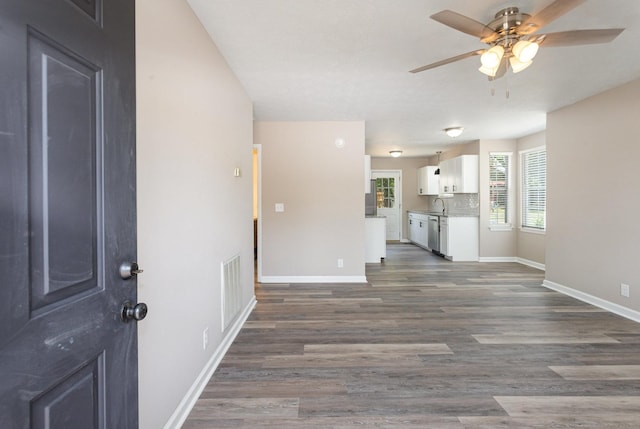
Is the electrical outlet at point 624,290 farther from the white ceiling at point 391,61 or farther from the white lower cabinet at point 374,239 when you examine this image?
the white lower cabinet at point 374,239

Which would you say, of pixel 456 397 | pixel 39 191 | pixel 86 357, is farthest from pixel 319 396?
pixel 39 191

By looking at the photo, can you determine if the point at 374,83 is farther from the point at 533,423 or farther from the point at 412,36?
the point at 533,423

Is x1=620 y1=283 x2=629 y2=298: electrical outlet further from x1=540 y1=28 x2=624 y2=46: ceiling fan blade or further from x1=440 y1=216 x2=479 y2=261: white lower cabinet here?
x1=440 y1=216 x2=479 y2=261: white lower cabinet

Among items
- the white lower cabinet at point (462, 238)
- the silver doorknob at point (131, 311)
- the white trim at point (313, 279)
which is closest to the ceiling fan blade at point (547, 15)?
the silver doorknob at point (131, 311)

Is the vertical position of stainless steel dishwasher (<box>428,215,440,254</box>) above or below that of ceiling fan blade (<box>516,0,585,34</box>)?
below

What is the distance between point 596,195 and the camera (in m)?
3.57

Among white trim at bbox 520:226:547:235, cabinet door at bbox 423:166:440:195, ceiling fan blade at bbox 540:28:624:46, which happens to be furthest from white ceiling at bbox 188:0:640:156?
cabinet door at bbox 423:166:440:195

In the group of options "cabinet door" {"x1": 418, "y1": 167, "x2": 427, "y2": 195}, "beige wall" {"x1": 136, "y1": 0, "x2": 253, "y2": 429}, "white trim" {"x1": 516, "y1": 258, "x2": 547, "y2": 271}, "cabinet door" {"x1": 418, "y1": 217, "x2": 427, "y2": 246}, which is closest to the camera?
"beige wall" {"x1": 136, "y1": 0, "x2": 253, "y2": 429}

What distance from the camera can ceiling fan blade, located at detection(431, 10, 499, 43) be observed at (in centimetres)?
167

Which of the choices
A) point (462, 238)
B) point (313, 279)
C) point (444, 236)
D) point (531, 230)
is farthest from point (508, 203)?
point (313, 279)

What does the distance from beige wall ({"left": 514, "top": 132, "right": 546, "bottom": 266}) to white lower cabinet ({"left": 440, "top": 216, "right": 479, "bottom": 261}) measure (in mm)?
786

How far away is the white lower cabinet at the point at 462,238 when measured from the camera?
20.4 feet

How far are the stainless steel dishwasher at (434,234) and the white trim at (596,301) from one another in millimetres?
2461

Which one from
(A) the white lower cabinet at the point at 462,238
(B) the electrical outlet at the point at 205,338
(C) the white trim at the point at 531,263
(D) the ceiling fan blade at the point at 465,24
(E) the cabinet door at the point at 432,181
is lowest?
(C) the white trim at the point at 531,263
